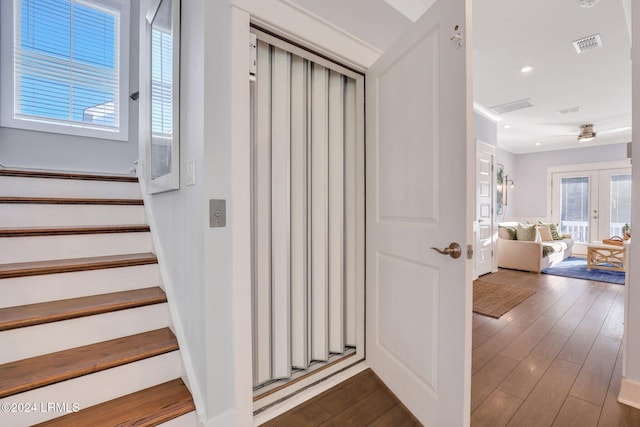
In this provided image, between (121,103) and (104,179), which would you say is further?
(121,103)

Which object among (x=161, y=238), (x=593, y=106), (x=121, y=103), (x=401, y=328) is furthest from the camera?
(x=593, y=106)

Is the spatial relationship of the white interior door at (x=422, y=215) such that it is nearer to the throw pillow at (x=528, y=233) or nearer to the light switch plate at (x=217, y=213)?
Result: the light switch plate at (x=217, y=213)

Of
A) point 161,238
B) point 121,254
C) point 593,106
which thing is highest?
point 593,106

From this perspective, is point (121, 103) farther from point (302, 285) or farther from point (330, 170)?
point (302, 285)

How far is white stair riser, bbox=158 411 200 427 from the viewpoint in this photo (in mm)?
1289

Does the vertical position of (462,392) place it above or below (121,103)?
below

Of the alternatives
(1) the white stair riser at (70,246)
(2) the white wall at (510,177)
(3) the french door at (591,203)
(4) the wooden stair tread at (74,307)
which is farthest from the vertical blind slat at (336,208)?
(3) the french door at (591,203)

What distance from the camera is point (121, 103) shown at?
3.54 metres

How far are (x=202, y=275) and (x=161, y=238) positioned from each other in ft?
2.59

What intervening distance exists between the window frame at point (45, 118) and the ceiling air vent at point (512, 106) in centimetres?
531

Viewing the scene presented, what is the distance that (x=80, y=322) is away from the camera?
4.78ft

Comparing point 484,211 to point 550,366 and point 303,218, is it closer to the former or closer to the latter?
point 550,366

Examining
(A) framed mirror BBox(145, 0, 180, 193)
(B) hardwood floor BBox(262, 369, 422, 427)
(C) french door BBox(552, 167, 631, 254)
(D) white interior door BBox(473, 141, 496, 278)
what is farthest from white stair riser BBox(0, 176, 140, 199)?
(C) french door BBox(552, 167, 631, 254)

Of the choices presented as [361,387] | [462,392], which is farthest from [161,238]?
[462,392]
